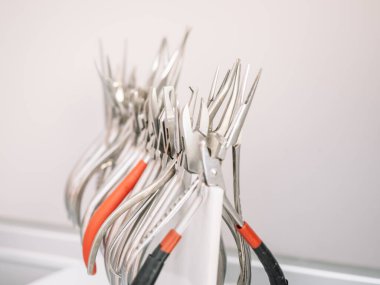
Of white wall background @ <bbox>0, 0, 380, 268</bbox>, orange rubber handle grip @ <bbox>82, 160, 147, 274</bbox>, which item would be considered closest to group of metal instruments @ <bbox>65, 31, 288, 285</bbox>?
orange rubber handle grip @ <bbox>82, 160, 147, 274</bbox>

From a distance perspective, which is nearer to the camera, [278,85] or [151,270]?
[151,270]

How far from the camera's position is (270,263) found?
44 cm

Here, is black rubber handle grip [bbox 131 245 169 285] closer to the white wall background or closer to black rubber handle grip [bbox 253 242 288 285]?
black rubber handle grip [bbox 253 242 288 285]

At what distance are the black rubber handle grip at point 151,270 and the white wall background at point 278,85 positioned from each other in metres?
0.37

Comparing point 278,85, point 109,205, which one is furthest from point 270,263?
point 278,85

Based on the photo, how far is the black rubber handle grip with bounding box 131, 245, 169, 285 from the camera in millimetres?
353

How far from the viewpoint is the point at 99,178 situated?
0.64 meters

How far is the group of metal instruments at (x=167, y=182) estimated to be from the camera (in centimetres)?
38

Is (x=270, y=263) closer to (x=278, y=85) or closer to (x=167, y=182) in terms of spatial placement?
(x=167, y=182)

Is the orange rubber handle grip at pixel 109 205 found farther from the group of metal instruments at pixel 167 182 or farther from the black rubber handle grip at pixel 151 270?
the black rubber handle grip at pixel 151 270

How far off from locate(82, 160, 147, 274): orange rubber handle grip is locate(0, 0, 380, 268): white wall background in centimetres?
26

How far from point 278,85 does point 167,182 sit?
0.33 metres

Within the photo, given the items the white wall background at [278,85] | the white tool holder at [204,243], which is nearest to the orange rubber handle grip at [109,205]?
the white tool holder at [204,243]

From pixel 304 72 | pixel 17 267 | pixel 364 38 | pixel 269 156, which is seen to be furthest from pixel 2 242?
pixel 364 38
